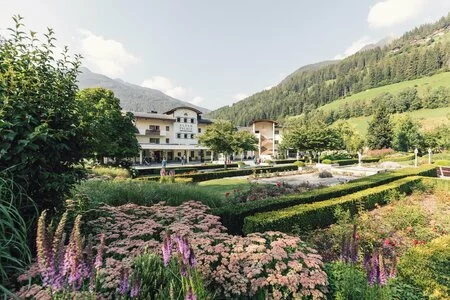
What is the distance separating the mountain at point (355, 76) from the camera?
11575cm

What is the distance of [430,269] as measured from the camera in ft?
13.8

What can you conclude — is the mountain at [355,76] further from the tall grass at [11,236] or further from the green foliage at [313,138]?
the tall grass at [11,236]

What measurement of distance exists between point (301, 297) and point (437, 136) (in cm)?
6173

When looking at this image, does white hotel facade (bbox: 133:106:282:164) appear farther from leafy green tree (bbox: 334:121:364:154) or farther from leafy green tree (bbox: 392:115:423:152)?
leafy green tree (bbox: 392:115:423:152)

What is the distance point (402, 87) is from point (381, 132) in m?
65.1

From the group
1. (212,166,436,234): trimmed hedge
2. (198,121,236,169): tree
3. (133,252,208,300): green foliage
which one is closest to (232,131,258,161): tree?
(198,121,236,169): tree

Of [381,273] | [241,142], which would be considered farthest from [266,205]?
[241,142]

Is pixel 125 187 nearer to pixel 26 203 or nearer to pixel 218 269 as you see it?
pixel 26 203

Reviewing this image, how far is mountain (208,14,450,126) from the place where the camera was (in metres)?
116

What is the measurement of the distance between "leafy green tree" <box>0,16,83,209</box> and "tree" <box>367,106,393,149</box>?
64.2m

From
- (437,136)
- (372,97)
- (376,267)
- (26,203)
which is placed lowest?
(376,267)

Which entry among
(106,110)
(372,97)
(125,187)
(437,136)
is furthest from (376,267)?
(372,97)

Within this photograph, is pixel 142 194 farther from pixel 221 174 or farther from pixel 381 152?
pixel 381 152

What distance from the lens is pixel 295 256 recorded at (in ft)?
11.8
